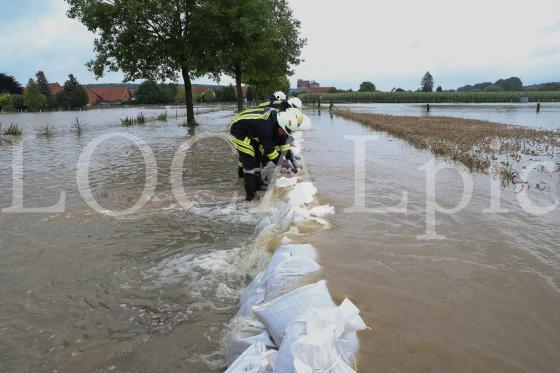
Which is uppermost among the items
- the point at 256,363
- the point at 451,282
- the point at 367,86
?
the point at 367,86

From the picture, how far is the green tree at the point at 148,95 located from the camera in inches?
3014

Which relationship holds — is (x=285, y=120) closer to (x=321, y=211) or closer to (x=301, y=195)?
(x=301, y=195)

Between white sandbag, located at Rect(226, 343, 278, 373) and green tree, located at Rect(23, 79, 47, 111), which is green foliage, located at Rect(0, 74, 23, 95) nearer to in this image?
green tree, located at Rect(23, 79, 47, 111)

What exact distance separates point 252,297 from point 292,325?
100 cm

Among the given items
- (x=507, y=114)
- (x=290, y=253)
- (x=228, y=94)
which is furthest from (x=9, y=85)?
(x=290, y=253)

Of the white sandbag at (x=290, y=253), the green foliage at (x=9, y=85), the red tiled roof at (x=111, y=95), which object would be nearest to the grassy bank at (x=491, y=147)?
the white sandbag at (x=290, y=253)

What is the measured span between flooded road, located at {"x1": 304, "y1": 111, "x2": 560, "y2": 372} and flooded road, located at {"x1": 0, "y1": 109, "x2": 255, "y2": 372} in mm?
1064

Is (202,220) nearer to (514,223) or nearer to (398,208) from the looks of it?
(398,208)

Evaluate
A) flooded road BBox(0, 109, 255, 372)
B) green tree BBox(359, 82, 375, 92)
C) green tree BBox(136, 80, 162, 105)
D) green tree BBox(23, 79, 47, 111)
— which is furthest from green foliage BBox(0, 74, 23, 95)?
flooded road BBox(0, 109, 255, 372)

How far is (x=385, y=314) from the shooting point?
8.88 feet

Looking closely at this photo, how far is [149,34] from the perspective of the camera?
20.1 m

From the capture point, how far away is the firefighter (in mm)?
5828

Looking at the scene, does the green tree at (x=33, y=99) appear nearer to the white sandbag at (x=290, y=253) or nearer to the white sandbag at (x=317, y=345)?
the white sandbag at (x=290, y=253)

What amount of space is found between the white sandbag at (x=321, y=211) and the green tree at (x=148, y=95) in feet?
253
